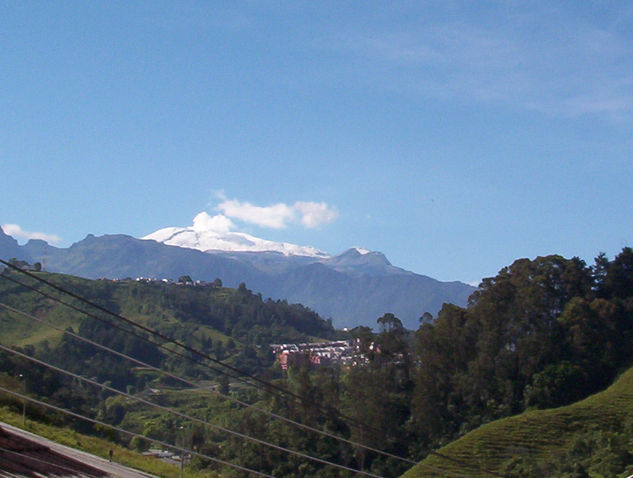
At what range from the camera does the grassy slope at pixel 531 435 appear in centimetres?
2292

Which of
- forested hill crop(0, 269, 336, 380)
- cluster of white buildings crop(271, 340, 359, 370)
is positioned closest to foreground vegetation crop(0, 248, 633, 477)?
cluster of white buildings crop(271, 340, 359, 370)

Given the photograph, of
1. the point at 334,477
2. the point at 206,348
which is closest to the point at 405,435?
the point at 334,477

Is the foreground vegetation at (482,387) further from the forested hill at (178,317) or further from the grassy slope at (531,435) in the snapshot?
the forested hill at (178,317)

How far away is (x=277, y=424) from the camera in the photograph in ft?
106

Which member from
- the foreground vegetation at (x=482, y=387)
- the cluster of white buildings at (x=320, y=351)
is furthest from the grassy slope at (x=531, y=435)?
the cluster of white buildings at (x=320, y=351)

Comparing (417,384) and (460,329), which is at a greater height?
(460,329)

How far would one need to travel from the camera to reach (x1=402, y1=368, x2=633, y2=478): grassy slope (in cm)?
2292

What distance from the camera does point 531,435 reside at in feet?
79.0

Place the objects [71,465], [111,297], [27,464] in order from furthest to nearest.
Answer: [111,297] < [71,465] < [27,464]

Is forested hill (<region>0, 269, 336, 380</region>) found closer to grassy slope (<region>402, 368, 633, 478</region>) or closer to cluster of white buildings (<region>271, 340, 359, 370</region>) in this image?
cluster of white buildings (<region>271, 340, 359, 370</region>)

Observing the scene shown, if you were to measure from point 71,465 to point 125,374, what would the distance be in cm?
6285

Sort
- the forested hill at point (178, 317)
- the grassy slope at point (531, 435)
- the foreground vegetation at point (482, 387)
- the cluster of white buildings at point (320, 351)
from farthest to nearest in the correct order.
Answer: the forested hill at point (178, 317) < the cluster of white buildings at point (320, 351) < the foreground vegetation at point (482, 387) < the grassy slope at point (531, 435)

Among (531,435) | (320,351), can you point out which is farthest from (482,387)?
(320,351)

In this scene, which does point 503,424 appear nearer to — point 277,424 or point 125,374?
point 277,424
